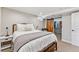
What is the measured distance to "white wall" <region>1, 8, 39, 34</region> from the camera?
1.19 m

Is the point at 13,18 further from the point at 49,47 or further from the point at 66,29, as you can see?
the point at 66,29

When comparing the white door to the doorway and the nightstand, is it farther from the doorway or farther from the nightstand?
the nightstand

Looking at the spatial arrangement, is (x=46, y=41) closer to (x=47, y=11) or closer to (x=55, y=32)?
(x=55, y=32)

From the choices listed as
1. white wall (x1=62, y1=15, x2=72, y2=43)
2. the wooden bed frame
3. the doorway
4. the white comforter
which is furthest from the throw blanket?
white wall (x1=62, y1=15, x2=72, y2=43)

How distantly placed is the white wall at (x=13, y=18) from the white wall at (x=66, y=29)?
476 mm

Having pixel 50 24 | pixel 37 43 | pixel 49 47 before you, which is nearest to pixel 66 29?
pixel 50 24

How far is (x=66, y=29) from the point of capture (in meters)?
1.43

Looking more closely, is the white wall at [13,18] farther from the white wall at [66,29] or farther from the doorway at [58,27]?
the white wall at [66,29]

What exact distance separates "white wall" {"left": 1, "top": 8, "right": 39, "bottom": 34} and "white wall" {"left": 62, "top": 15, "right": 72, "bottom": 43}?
0.48m

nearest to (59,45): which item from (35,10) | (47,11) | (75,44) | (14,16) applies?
(75,44)

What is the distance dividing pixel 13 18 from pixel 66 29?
919mm

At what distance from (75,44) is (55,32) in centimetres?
43
